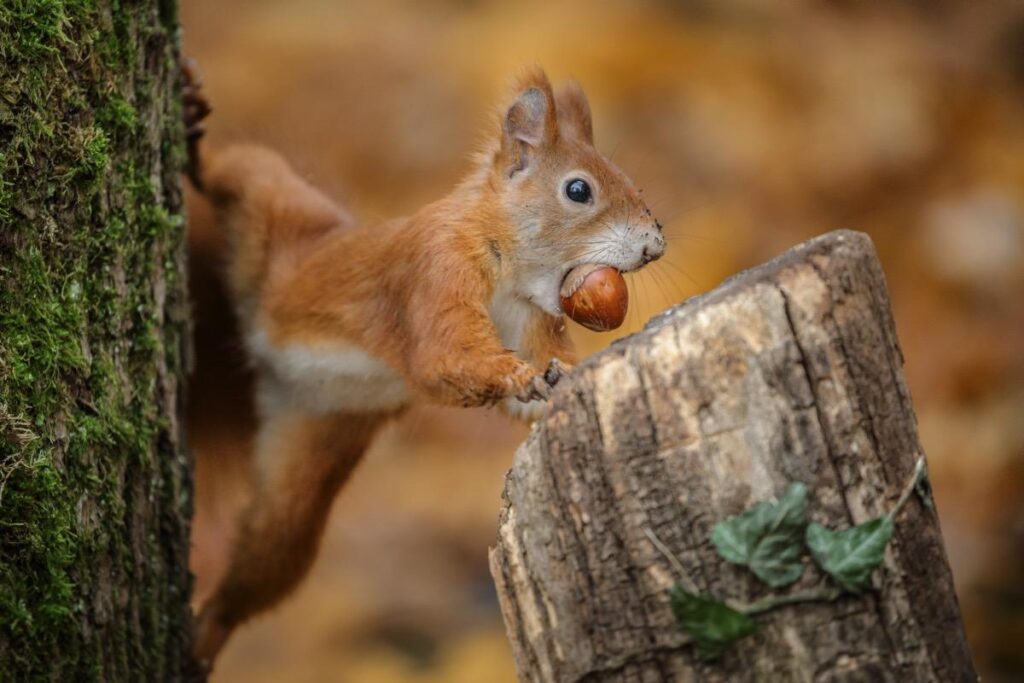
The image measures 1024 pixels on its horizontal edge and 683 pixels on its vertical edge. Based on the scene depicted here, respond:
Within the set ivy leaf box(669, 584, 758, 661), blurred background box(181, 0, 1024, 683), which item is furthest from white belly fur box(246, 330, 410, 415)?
blurred background box(181, 0, 1024, 683)

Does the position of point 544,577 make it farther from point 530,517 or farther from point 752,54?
point 752,54

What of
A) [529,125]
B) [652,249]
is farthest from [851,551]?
[529,125]

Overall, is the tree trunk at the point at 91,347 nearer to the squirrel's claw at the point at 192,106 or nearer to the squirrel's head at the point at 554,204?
the squirrel's claw at the point at 192,106

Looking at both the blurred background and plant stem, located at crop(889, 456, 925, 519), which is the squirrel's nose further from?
the blurred background

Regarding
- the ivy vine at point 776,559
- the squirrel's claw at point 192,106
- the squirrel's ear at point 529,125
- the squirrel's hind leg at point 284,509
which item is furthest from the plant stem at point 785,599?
the squirrel's claw at point 192,106

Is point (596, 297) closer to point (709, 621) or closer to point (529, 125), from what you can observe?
point (529, 125)
